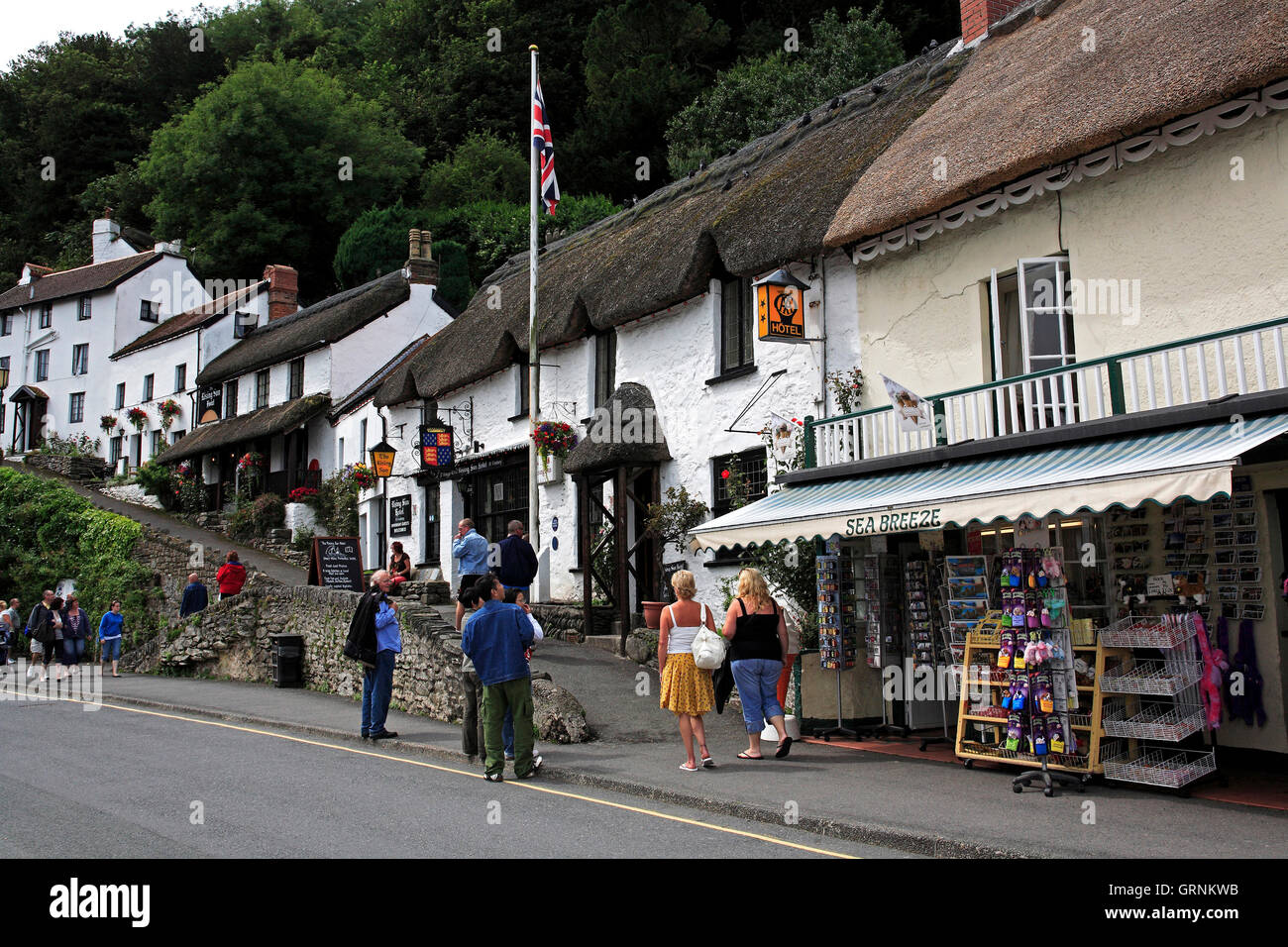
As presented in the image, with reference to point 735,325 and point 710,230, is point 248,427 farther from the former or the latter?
point 710,230

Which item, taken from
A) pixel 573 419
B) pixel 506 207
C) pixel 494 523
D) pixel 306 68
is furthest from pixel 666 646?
pixel 306 68

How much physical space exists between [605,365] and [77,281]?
43.6 meters

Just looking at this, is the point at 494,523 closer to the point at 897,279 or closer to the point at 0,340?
the point at 897,279

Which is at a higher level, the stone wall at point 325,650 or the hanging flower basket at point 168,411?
the hanging flower basket at point 168,411

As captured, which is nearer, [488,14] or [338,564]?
[338,564]

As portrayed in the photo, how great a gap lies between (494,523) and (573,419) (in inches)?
158

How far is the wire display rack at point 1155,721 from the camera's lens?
8.50 metres

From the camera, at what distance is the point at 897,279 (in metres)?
13.3

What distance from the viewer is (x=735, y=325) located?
1623cm

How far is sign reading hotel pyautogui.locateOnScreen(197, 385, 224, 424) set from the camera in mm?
39406

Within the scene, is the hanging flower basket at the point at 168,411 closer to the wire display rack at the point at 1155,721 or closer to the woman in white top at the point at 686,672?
the woman in white top at the point at 686,672

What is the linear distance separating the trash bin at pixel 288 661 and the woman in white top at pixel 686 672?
9.73m

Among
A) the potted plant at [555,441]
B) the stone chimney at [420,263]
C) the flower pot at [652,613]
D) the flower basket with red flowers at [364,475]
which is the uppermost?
the stone chimney at [420,263]

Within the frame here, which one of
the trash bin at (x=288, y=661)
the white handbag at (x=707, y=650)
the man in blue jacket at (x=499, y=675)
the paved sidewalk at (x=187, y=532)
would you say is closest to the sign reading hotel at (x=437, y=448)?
the paved sidewalk at (x=187, y=532)
